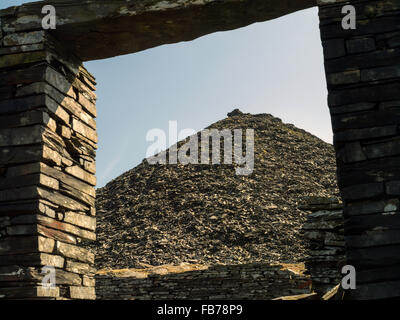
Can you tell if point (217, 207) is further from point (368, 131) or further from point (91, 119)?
point (368, 131)

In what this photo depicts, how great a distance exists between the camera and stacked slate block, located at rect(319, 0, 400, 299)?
424 centimetres

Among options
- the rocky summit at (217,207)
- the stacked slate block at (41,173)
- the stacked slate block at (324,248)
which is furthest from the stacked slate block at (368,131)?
the rocky summit at (217,207)

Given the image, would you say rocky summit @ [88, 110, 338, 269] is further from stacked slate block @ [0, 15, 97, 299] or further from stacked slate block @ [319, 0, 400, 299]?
stacked slate block @ [319, 0, 400, 299]

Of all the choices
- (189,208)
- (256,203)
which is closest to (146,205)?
(189,208)

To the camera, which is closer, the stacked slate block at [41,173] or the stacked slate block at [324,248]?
the stacked slate block at [41,173]

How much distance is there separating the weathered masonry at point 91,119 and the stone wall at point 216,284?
11646 mm

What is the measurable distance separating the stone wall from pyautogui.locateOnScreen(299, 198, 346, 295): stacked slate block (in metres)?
8.10

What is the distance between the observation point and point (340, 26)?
4.83m

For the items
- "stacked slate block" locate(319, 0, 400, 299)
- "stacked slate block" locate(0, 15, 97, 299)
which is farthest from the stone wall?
"stacked slate block" locate(319, 0, 400, 299)

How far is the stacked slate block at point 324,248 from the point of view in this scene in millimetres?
8305

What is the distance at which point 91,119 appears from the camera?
20.7 feet

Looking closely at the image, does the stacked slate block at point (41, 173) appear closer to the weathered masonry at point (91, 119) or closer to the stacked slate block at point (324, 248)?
the weathered masonry at point (91, 119)

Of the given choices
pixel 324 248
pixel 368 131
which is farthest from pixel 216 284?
pixel 368 131
